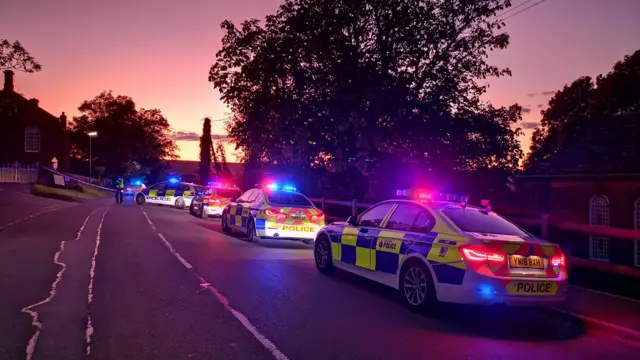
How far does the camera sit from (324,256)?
10.2 meters

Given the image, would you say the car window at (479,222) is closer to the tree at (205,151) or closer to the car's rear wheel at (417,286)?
the car's rear wheel at (417,286)

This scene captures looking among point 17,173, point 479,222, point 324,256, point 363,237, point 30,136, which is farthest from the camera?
point 30,136

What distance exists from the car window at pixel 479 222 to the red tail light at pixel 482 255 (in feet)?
1.67

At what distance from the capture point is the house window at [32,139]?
5356cm

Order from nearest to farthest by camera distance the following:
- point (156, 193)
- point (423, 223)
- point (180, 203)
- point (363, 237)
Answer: point (423, 223) < point (363, 237) < point (180, 203) < point (156, 193)

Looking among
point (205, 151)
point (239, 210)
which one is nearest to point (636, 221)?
point (239, 210)

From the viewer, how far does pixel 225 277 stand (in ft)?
31.1

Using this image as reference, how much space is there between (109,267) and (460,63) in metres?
15.2

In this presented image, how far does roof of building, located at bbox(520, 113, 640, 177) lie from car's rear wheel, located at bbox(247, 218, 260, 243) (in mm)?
11270

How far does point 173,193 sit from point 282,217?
19835 mm

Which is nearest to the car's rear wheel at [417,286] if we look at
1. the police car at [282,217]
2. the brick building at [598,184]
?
the police car at [282,217]

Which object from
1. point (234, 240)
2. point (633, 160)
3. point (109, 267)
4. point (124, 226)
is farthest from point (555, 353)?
point (124, 226)

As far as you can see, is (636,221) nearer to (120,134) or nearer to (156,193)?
(156,193)

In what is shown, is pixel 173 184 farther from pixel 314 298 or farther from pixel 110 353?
pixel 110 353
